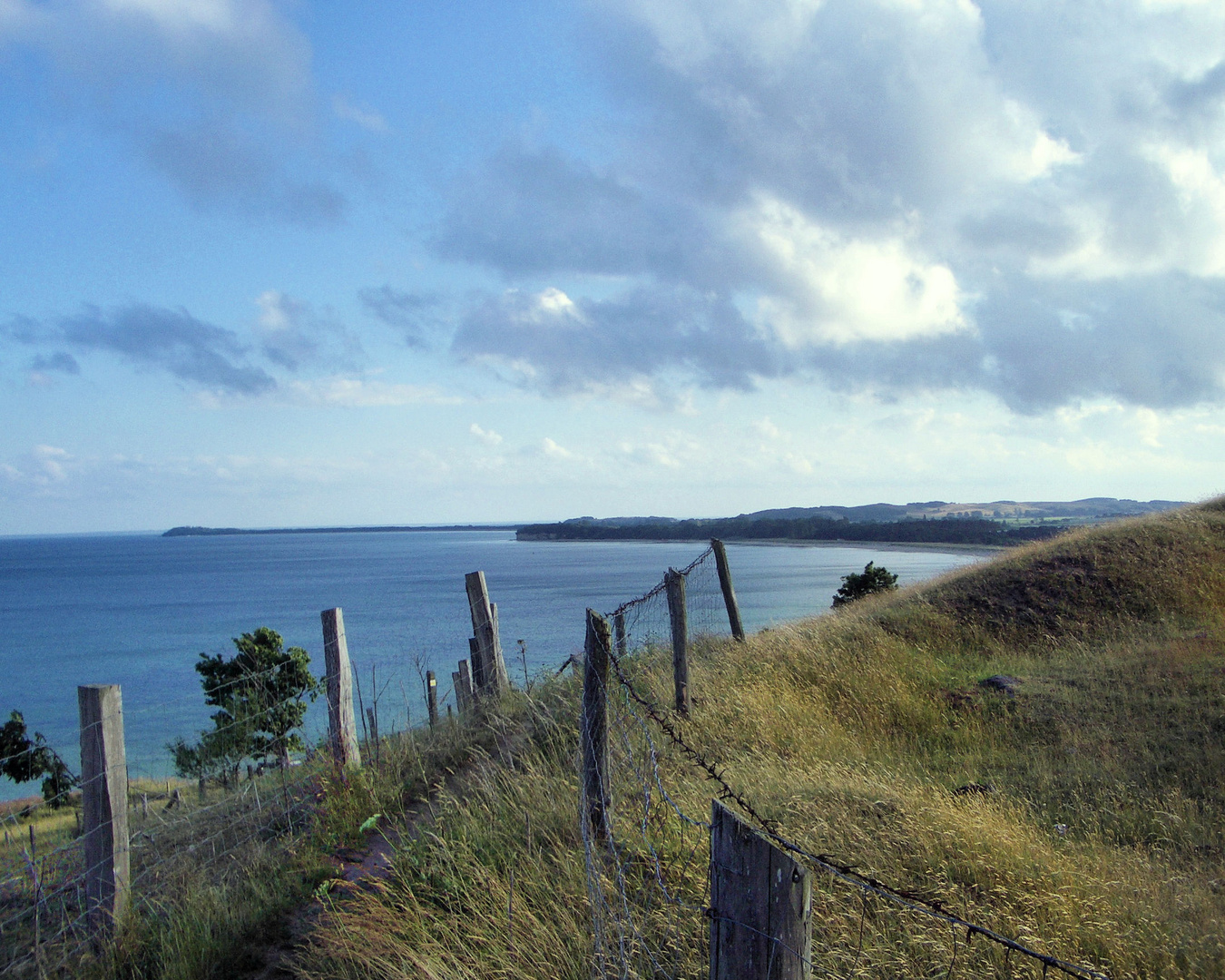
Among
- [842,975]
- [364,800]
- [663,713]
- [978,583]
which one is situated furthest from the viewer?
[978,583]

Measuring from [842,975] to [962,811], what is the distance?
2193 millimetres

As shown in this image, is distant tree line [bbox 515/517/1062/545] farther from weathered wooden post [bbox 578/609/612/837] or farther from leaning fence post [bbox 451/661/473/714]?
weathered wooden post [bbox 578/609/612/837]

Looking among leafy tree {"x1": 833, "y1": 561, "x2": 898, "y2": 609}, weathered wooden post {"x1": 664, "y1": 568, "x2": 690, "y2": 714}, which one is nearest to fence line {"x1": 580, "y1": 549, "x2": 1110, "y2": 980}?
weathered wooden post {"x1": 664, "y1": 568, "x2": 690, "y2": 714}

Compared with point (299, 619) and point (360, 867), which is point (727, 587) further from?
point (299, 619)

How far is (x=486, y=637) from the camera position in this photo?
9727 millimetres

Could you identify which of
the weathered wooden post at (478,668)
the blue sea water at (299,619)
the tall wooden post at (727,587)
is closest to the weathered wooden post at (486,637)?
the weathered wooden post at (478,668)

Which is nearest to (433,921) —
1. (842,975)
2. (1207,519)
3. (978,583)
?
(842,975)

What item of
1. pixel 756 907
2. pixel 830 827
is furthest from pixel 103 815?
pixel 756 907

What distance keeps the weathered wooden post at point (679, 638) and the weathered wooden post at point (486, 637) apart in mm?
2260

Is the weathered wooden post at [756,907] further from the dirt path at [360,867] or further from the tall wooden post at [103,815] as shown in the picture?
the tall wooden post at [103,815]

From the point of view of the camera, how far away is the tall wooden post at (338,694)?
7.11 m

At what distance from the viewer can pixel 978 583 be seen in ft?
52.6

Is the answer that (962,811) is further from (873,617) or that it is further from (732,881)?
(873,617)

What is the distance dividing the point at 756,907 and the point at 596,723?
278cm
